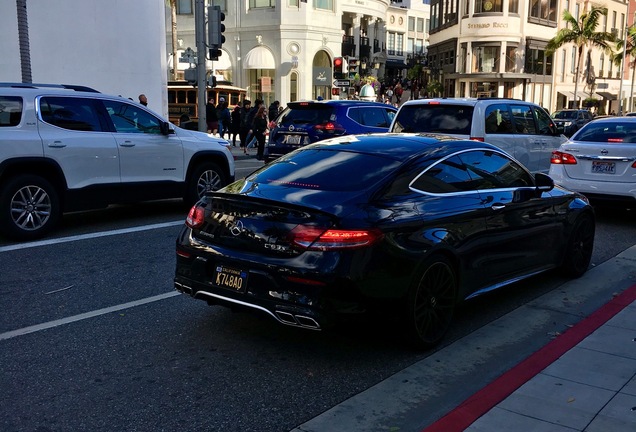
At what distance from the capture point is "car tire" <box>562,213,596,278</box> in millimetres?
7203

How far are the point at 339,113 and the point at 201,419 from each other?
11127mm

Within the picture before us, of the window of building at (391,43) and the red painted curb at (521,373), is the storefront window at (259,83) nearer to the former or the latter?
the window of building at (391,43)

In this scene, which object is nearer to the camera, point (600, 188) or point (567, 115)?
point (600, 188)

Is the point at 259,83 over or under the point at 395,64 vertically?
under

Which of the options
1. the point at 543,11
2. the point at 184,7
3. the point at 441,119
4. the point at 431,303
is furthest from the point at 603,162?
the point at 543,11

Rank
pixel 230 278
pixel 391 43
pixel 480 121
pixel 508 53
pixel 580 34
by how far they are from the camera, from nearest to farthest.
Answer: pixel 230 278, pixel 480 121, pixel 580 34, pixel 508 53, pixel 391 43

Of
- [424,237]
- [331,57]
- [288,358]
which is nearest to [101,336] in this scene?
[288,358]

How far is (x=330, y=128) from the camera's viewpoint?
1446 cm

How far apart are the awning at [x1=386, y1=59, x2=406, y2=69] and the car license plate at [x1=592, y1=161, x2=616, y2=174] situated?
68.1m

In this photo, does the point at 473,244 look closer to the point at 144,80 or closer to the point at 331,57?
the point at 144,80

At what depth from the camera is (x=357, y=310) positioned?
4559 mm

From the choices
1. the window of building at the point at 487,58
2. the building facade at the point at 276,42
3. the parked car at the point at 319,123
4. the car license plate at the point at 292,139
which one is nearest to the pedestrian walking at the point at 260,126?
the parked car at the point at 319,123

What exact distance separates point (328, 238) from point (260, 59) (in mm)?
42354

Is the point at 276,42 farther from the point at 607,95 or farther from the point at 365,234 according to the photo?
the point at 365,234
